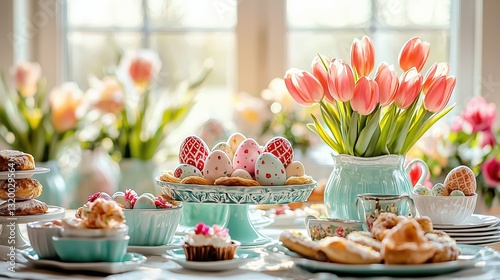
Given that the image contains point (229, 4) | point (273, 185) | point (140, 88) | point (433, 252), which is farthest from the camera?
point (229, 4)

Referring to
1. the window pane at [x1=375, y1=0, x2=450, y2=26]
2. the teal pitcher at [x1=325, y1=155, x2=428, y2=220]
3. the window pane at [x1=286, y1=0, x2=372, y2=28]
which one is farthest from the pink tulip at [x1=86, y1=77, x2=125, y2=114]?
the teal pitcher at [x1=325, y1=155, x2=428, y2=220]

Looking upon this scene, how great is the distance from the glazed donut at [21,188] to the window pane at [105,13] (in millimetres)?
1676

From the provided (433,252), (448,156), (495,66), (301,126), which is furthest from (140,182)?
(433,252)

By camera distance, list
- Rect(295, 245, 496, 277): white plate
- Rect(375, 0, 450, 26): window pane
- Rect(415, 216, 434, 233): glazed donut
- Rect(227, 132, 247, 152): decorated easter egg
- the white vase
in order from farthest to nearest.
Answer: Rect(375, 0, 450, 26): window pane → the white vase → Rect(227, 132, 247, 152): decorated easter egg → Rect(415, 216, 434, 233): glazed donut → Rect(295, 245, 496, 277): white plate

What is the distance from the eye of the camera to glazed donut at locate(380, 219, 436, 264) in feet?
3.82

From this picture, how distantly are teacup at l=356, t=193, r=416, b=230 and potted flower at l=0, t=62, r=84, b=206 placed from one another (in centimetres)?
142

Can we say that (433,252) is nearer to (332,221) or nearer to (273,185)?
(332,221)

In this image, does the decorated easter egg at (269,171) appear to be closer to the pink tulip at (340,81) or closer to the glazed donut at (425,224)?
the pink tulip at (340,81)

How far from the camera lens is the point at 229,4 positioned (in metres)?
2.98

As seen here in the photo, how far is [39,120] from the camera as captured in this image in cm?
270

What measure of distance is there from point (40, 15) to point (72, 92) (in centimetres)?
47

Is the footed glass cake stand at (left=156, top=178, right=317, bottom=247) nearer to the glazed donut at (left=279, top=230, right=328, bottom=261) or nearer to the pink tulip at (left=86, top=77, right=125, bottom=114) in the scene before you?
the glazed donut at (left=279, top=230, right=328, bottom=261)

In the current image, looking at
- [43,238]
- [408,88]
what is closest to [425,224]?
[408,88]

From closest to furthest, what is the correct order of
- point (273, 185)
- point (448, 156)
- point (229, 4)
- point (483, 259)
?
point (483, 259), point (273, 185), point (448, 156), point (229, 4)
